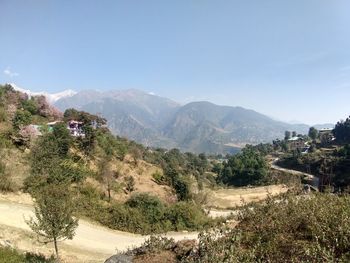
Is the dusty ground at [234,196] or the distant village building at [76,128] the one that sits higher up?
the distant village building at [76,128]

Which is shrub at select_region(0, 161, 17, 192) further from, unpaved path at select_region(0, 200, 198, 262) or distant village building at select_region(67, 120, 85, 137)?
distant village building at select_region(67, 120, 85, 137)

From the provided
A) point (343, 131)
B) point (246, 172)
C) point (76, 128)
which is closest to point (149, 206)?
point (76, 128)

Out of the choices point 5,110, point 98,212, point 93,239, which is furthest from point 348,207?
point 5,110

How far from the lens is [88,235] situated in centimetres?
2395

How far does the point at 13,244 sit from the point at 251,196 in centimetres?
4250

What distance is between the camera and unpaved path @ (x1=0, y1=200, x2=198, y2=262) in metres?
21.7

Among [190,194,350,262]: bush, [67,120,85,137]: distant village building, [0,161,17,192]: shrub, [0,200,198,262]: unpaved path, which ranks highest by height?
[67,120,85,137]: distant village building

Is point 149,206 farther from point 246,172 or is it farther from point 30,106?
point 246,172

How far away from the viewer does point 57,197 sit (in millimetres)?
17047

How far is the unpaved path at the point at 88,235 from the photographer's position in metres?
21.7

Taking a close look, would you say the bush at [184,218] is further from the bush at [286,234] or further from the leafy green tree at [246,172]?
the leafy green tree at [246,172]

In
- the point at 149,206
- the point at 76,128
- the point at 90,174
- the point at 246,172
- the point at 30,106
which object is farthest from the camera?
the point at 246,172

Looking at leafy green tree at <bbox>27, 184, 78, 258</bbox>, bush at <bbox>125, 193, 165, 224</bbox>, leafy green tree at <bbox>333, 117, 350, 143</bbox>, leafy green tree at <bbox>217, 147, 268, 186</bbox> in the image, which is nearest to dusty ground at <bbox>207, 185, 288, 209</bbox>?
bush at <bbox>125, 193, 165, 224</bbox>

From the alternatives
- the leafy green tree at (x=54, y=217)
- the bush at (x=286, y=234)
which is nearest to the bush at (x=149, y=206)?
the leafy green tree at (x=54, y=217)
